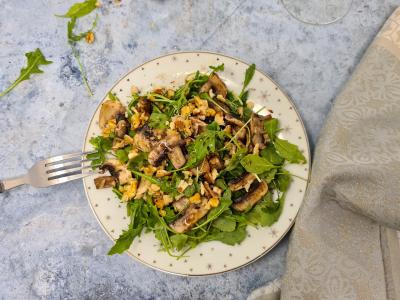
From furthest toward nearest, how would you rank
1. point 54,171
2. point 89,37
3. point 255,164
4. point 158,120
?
1. point 89,37
2. point 54,171
3. point 158,120
4. point 255,164

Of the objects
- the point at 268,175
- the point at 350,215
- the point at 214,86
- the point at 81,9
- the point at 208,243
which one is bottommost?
the point at 208,243

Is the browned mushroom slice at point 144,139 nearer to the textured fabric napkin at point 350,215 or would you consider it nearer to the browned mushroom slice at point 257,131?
the browned mushroom slice at point 257,131

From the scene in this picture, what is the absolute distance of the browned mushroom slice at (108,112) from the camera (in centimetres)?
176

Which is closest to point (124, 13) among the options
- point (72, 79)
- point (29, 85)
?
point (72, 79)

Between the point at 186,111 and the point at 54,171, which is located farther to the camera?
the point at 54,171

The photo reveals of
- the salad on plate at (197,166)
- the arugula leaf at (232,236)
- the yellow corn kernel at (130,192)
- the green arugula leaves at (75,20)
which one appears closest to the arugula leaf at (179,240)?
the salad on plate at (197,166)

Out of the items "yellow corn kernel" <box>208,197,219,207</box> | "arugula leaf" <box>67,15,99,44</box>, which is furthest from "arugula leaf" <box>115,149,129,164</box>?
"arugula leaf" <box>67,15,99,44</box>

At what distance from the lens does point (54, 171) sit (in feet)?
6.12

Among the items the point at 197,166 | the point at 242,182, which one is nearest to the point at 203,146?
the point at 197,166

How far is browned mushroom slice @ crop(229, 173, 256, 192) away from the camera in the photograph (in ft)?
5.50

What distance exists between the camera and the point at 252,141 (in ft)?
5.54

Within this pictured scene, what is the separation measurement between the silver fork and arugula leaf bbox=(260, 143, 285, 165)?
0.64 metres

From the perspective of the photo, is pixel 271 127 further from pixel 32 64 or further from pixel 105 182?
pixel 32 64

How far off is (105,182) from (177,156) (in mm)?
295
